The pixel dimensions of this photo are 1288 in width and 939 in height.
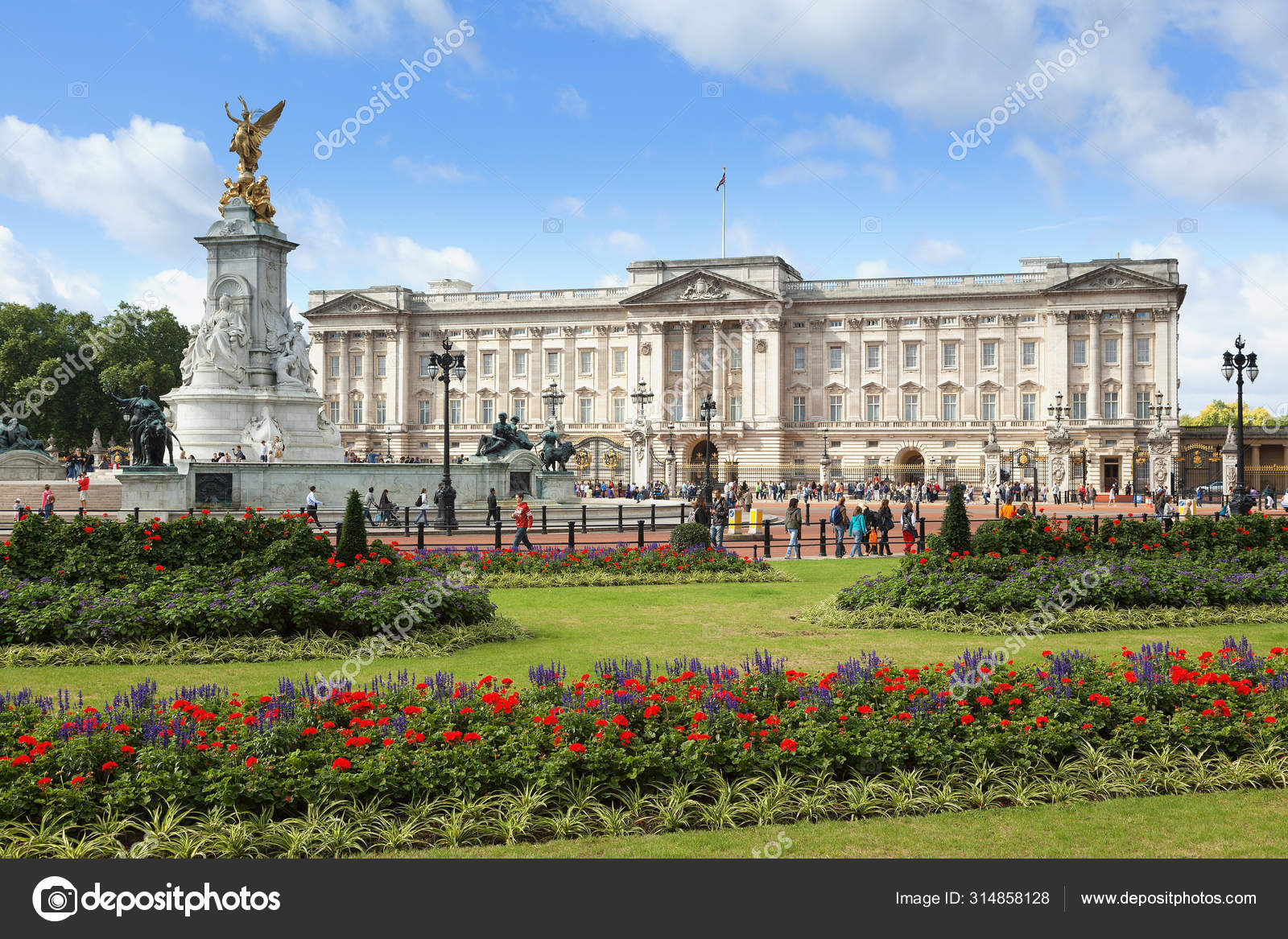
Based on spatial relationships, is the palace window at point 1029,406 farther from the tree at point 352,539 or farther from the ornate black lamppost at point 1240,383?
the tree at point 352,539

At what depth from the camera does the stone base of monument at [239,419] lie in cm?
3566

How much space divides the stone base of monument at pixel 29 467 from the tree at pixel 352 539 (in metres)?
32.1

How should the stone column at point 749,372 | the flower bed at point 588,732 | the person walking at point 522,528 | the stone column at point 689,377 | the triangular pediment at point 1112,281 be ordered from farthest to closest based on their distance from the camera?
the stone column at point 689,377
the stone column at point 749,372
the triangular pediment at point 1112,281
the person walking at point 522,528
the flower bed at point 588,732

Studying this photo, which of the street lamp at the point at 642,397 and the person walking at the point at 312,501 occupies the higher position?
the street lamp at the point at 642,397

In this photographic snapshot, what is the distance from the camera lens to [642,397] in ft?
222

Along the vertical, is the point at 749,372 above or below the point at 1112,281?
below

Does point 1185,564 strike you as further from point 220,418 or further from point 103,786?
point 220,418

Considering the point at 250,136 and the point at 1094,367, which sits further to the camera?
the point at 1094,367

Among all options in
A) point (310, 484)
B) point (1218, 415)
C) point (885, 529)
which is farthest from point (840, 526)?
point (1218, 415)

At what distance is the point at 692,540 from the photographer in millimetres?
21562

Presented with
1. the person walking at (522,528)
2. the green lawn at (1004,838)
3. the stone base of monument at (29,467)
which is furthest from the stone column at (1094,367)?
the green lawn at (1004,838)

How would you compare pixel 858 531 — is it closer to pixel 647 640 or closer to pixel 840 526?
pixel 840 526

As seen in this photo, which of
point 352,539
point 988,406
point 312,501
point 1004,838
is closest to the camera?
point 1004,838

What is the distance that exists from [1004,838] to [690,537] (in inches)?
593
